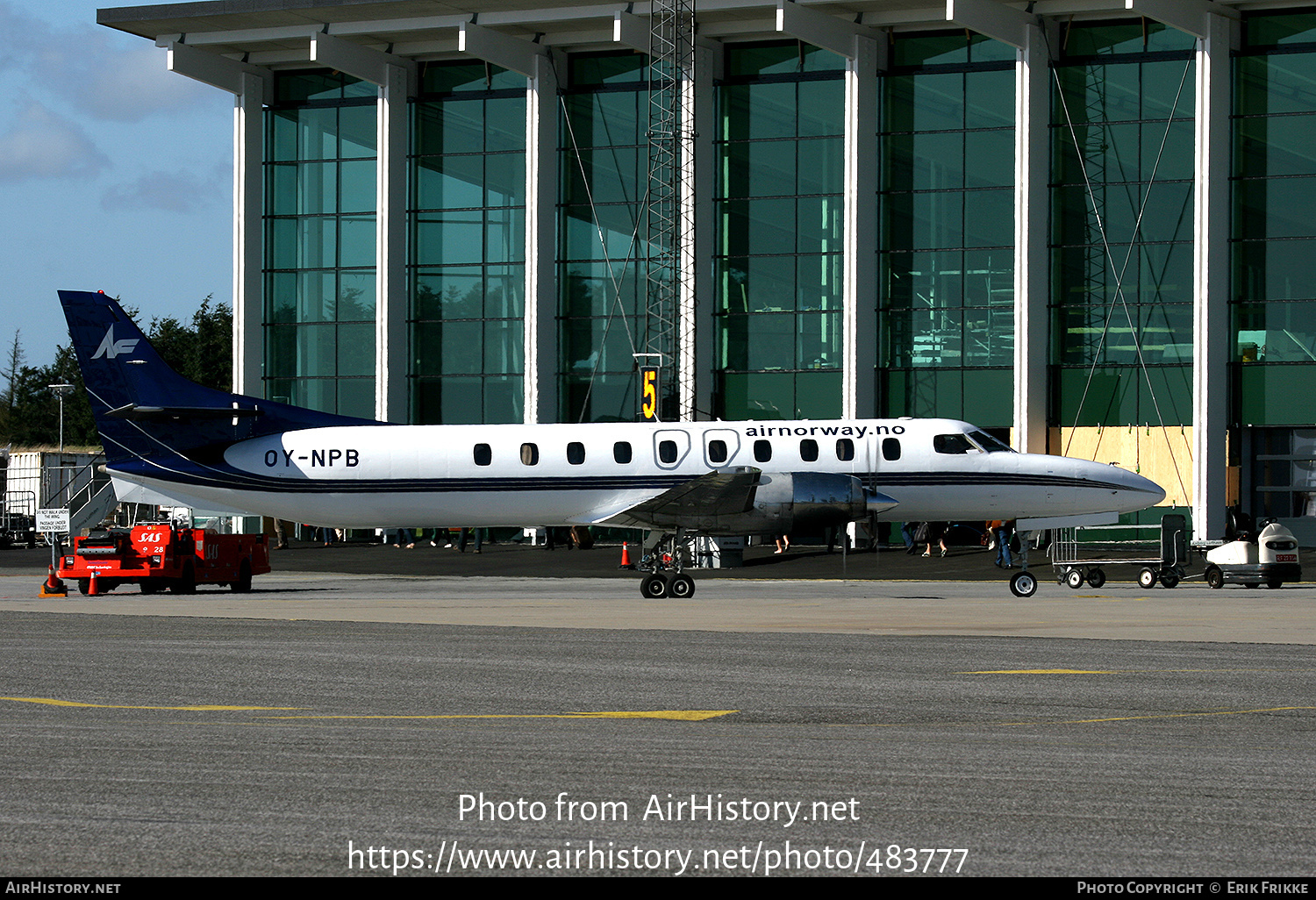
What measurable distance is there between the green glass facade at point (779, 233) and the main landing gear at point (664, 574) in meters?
25.1

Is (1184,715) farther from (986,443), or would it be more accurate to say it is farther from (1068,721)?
(986,443)

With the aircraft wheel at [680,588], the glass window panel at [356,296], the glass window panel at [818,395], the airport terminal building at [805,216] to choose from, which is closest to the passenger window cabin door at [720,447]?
the aircraft wheel at [680,588]

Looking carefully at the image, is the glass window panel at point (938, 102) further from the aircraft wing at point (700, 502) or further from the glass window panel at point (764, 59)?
the aircraft wing at point (700, 502)

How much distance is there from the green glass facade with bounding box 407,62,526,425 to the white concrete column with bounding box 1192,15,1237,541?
24628mm

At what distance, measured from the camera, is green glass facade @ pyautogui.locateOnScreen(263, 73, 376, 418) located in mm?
60406

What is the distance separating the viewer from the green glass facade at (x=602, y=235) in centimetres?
5697

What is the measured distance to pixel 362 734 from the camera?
420 inches

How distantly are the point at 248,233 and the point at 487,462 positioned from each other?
1281 inches

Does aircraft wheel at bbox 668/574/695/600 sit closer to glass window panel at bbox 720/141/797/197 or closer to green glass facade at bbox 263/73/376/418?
glass window panel at bbox 720/141/797/197

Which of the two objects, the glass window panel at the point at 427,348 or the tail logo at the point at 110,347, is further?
the glass window panel at the point at 427,348

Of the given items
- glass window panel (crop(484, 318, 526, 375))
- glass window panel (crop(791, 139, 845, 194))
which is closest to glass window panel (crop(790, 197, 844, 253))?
glass window panel (crop(791, 139, 845, 194))

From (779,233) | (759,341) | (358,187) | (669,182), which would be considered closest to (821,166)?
(779,233)

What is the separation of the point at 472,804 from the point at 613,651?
31.0ft

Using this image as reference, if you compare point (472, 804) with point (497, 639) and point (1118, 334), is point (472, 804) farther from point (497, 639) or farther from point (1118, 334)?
point (1118, 334)
